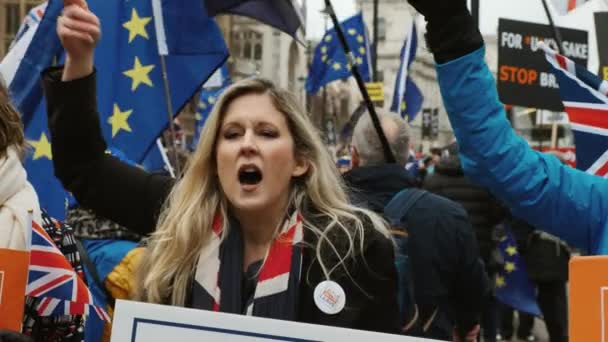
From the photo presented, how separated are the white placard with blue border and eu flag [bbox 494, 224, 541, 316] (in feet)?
23.5

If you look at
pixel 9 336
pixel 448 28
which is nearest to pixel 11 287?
pixel 9 336

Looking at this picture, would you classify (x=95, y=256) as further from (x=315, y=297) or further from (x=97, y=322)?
(x=315, y=297)

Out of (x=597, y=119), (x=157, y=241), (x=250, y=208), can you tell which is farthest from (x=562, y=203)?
(x=157, y=241)

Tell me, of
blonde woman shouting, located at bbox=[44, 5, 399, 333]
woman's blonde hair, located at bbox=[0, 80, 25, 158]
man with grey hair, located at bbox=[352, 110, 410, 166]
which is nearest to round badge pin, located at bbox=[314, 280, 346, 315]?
blonde woman shouting, located at bbox=[44, 5, 399, 333]

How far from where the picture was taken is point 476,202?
803cm

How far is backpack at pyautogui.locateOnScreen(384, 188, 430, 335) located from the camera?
451 cm

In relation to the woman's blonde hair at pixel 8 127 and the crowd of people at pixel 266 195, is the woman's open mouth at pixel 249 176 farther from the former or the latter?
the woman's blonde hair at pixel 8 127

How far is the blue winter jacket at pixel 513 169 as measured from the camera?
249 centimetres

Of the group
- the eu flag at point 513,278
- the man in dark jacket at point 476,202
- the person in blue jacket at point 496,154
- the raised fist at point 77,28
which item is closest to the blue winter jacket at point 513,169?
the person in blue jacket at point 496,154

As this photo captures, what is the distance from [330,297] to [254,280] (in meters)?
0.23

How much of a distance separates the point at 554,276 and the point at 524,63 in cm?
224

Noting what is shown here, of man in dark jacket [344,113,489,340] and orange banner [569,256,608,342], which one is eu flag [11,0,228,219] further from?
orange banner [569,256,608,342]

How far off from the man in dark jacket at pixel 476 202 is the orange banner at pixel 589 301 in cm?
613

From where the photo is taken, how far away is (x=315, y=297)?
8.38 ft
